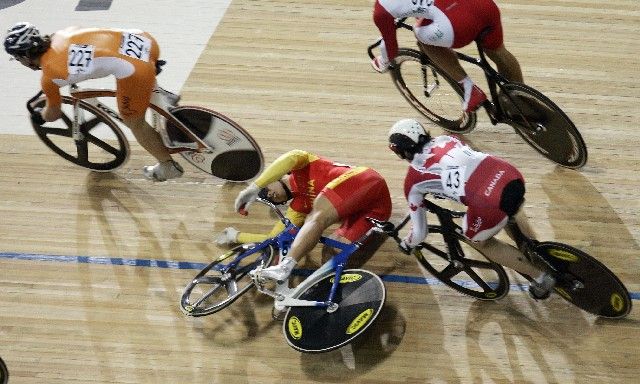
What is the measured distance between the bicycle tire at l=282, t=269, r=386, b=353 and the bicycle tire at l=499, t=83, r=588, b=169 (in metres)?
1.48

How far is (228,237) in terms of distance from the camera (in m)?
5.03

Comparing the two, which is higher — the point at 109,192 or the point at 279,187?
the point at 279,187

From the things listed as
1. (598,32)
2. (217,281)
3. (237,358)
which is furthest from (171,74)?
(598,32)

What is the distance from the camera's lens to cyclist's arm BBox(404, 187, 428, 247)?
13.9ft

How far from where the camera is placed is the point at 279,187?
16.1 ft

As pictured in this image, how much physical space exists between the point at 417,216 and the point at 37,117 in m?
2.60

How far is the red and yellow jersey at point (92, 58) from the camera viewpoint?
16.0 ft

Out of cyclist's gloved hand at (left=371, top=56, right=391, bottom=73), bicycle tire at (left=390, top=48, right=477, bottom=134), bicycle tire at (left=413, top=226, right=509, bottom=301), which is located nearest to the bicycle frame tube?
cyclist's gloved hand at (left=371, top=56, right=391, bottom=73)

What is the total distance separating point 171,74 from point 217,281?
7.94ft

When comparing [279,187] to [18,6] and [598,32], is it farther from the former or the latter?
[18,6]

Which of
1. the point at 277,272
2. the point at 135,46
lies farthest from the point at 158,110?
the point at 277,272

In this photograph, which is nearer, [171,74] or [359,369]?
[359,369]

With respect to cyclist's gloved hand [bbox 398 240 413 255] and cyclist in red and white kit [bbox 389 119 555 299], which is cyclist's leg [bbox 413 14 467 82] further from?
cyclist's gloved hand [bbox 398 240 413 255]

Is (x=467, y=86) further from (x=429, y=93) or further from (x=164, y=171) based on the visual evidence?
(x=164, y=171)
